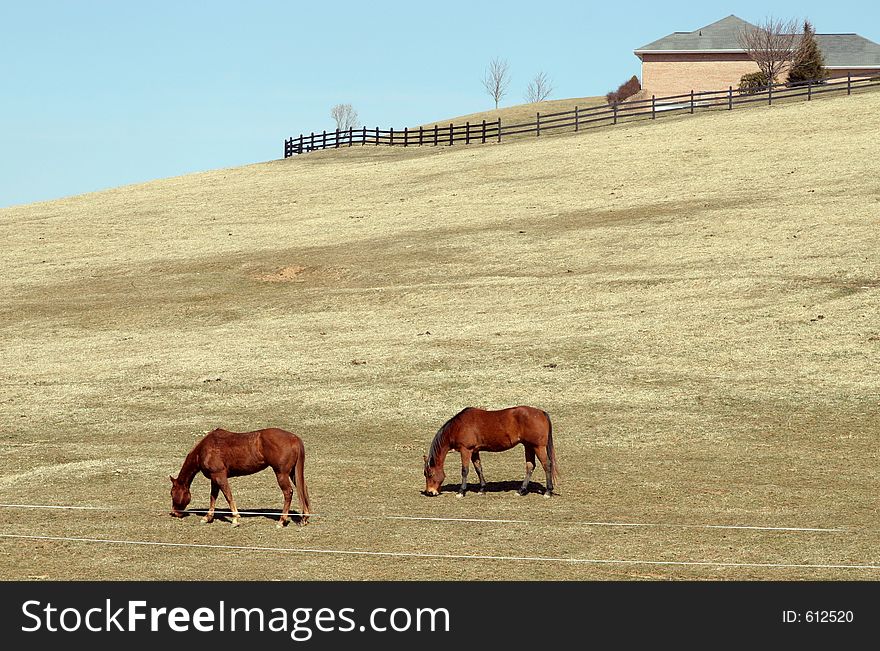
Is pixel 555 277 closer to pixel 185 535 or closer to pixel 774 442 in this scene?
pixel 774 442

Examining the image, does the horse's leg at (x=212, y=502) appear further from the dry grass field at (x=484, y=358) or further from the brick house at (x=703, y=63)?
the brick house at (x=703, y=63)

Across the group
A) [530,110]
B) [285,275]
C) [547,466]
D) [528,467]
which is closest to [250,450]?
[528,467]

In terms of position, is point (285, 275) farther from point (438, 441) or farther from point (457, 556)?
point (457, 556)

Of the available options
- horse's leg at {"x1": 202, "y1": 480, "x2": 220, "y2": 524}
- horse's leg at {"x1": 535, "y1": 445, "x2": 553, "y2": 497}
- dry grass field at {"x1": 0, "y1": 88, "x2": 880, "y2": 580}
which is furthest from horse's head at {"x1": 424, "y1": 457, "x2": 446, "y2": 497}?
horse's leg at {"x1": 202, "y1": 480, "x2": 220, "y2": 524}

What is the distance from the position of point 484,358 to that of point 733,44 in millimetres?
82542

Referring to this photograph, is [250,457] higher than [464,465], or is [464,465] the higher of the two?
[250,457]

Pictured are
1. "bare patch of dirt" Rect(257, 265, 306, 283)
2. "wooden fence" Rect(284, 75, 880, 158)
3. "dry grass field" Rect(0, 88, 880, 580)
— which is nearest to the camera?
"dry grass field" Rect(0, 88, 880, 580)

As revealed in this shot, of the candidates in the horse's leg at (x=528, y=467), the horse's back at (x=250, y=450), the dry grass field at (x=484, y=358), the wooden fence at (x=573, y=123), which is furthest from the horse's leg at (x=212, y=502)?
the wooden fence at (x=573, y=123)

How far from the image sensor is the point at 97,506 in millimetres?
15531

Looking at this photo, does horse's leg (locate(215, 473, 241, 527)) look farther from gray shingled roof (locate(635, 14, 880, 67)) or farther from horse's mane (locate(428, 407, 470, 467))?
gray shingled roof (locate(635, 14, 880, 67))

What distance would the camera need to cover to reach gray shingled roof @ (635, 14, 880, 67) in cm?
10300

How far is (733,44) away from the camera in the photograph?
102 meters
